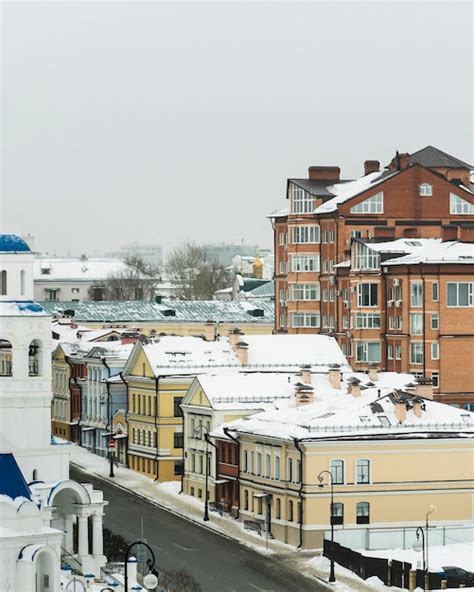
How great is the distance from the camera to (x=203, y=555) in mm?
81812

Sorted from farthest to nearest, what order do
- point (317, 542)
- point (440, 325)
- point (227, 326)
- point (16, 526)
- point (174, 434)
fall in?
1. point (227, 326)
2. point (440, 325)
3. point (174, 434)
4. point (317, 542)
5. point (16, 526)

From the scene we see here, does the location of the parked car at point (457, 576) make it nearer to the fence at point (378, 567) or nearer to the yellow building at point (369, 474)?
the fence at point (378, 567)

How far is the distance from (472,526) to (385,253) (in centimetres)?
3636

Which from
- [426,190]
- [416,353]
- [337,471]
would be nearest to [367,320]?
[416,353]

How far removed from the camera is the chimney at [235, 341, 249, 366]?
107919mm

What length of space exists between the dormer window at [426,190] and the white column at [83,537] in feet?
218

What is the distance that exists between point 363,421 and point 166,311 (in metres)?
75.8

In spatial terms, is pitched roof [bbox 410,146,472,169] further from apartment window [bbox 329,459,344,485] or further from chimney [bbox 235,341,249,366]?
apartment window [bbox 329,459,344,485]

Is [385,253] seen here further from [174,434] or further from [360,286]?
[174,434]

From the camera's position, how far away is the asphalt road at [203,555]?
76312 mm

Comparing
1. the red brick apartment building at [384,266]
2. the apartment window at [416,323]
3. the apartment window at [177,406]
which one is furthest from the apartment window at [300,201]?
the apartment window at [177,406]

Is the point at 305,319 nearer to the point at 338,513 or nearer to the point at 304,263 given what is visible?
the point at 304,263

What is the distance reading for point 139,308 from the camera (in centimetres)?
16300

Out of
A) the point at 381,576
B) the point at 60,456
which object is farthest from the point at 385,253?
the point at 60,456
